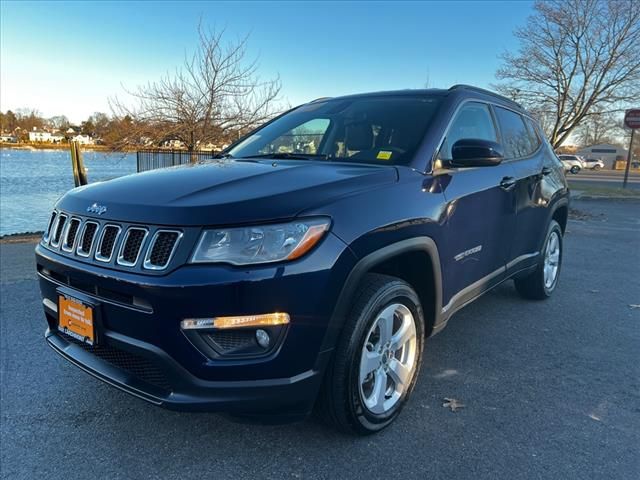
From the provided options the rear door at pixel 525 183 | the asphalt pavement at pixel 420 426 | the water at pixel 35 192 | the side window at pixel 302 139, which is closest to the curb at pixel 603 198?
the rear door at pixel 525 183

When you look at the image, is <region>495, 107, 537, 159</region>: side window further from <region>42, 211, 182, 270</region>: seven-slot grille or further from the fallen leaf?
<region>42, 211, 182, 270</region>: seven-slot grille

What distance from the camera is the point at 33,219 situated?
40.6ft

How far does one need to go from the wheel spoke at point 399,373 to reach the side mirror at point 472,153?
4.18 ft

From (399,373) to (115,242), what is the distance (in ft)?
5.38

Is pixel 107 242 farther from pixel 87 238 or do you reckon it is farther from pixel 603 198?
pixel 603 198

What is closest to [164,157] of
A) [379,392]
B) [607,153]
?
[379,392]

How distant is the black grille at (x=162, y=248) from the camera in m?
1.98

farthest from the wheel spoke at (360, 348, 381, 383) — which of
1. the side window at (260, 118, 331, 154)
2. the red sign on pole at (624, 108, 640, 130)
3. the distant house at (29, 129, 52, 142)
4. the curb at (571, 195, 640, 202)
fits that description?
the distant house at (29, 129, 52, 142)

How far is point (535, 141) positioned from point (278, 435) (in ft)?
12.0

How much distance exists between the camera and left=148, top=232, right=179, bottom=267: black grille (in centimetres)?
198

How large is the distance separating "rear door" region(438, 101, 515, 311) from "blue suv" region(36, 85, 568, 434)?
0.06 feet

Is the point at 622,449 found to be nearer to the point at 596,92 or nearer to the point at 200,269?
the point at 200,269

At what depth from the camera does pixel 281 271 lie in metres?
1.96

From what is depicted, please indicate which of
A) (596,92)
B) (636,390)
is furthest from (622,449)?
(596,92)
